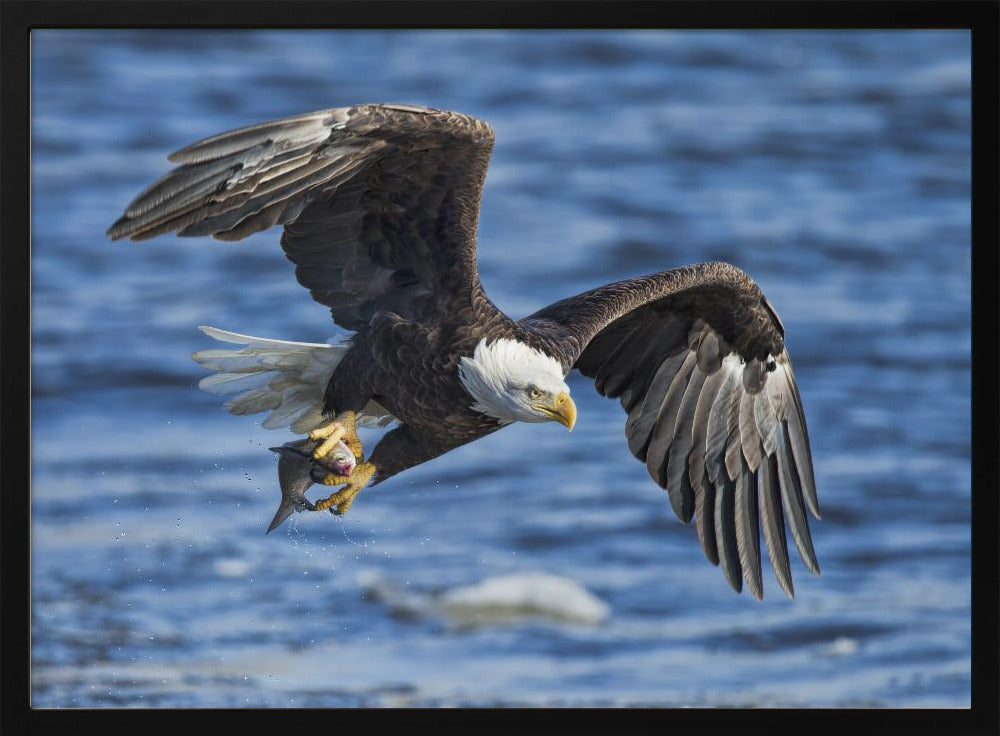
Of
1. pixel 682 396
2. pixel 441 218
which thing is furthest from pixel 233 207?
pixel 682 396

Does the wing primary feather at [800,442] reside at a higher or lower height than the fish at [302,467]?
higher

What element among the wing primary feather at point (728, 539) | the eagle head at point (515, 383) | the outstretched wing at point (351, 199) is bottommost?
the wing primary feather at point (728, 539)

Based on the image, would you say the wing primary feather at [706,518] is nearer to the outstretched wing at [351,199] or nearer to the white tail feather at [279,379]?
the white tail feather at [279,379]

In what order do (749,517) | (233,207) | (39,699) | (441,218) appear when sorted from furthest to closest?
(749,517), (39,699), (441,218), (233,207)

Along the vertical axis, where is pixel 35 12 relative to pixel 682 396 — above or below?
above

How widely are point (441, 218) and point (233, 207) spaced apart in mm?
525

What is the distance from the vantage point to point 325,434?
10.4 feet

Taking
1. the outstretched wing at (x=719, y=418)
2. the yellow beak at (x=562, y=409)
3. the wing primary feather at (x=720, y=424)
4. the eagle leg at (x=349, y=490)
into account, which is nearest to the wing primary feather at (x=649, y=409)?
the outstretched wing at (x=719, y=418)

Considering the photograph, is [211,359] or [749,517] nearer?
[211,359]

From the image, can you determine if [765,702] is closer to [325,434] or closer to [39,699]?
[325,434]

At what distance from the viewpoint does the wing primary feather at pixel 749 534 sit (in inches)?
141

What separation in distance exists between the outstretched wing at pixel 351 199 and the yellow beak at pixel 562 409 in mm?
272

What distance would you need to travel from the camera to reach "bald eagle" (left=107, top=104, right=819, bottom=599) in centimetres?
265

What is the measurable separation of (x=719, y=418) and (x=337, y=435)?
3.21ft
